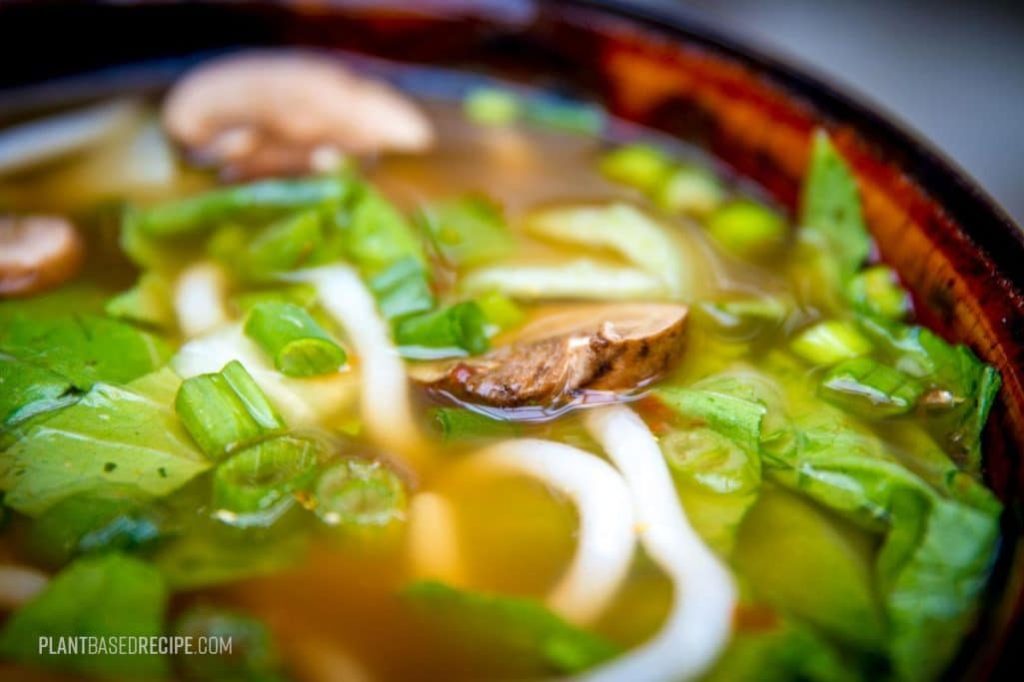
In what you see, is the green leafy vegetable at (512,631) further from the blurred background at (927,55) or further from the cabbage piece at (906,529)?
the blurred background at (927,55)

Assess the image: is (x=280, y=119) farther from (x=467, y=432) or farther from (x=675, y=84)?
(x=467, y=432)

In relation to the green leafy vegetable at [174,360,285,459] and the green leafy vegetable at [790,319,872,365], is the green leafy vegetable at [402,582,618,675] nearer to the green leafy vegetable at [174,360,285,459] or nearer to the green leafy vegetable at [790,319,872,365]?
the green leafy vegetable at [174,360,285,459]

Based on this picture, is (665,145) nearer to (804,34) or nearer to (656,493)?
(656,493)

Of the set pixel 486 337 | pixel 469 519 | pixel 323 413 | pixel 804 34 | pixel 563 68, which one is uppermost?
pixel 804 34

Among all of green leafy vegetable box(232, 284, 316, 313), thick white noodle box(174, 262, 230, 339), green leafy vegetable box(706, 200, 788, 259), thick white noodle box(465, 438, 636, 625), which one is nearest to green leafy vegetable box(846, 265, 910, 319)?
green leafy vegetable box(706, 200, 788, 259)

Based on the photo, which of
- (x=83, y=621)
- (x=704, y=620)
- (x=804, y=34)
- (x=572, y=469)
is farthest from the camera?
(x=804, y=34)

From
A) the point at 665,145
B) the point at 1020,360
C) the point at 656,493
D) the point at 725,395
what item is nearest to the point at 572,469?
the point at 656,493

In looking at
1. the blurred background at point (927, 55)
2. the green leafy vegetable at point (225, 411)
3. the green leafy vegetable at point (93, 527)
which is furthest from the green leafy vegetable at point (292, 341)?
the blurred background at point (927, 55)
